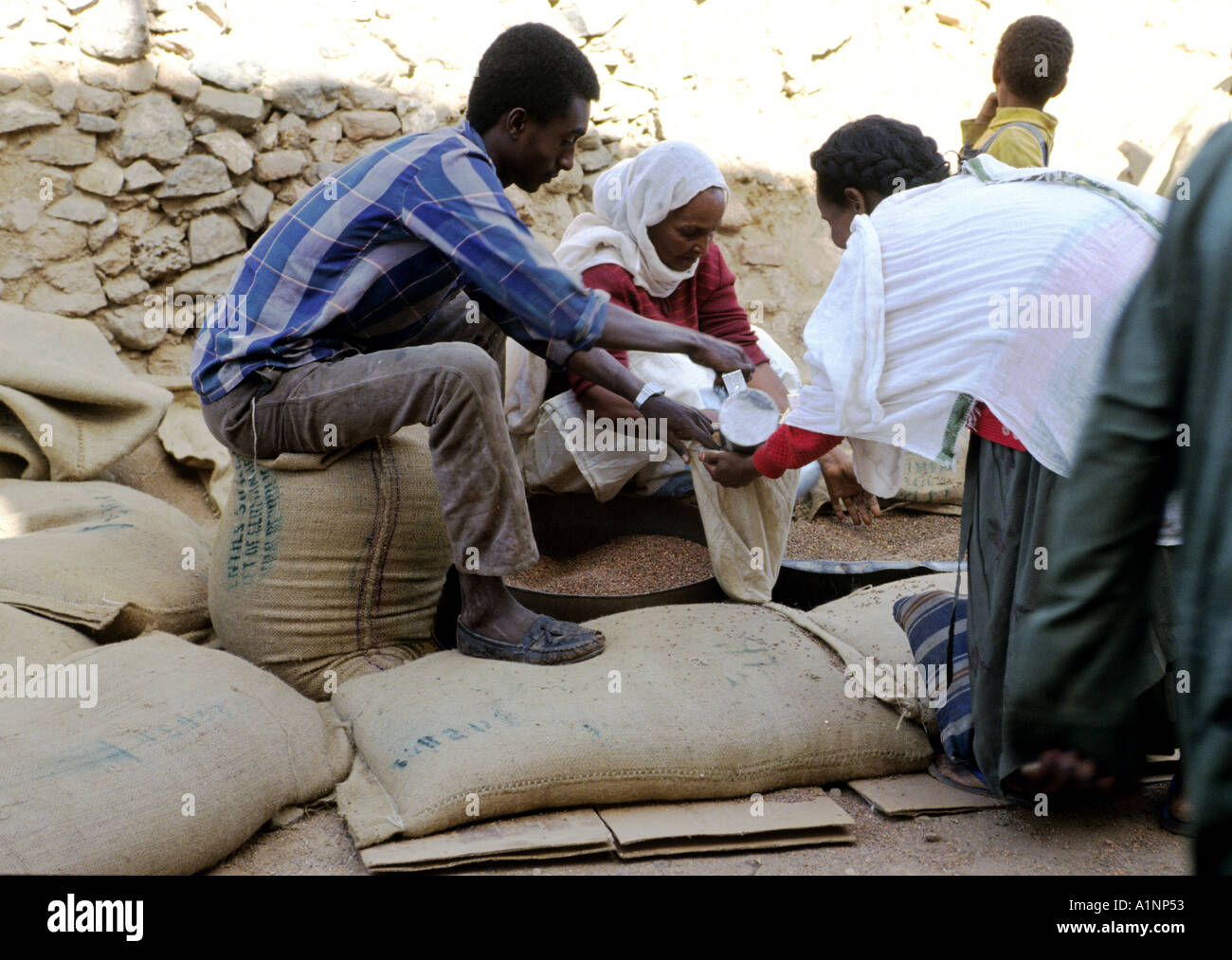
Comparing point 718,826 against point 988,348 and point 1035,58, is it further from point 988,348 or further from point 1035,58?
point 1035,58

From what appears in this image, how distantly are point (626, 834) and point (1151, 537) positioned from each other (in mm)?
1297

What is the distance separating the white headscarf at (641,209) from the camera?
10.1 ft

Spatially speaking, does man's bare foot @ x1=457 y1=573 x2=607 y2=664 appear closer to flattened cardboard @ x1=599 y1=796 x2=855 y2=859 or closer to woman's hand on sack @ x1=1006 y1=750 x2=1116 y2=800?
flattened cardboard @ x1=599 y1=796 x2=855 y2=859

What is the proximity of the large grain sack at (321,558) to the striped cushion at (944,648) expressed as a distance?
1.12 meters

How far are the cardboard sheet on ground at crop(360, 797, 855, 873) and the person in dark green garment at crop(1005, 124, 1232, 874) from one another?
3.50 ft

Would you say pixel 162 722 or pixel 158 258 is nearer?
pixel 162 722

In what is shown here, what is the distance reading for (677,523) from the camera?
321 centimetres

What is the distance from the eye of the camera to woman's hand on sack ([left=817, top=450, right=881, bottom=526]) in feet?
10.7

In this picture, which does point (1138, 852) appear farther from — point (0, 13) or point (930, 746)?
point (0, 13)

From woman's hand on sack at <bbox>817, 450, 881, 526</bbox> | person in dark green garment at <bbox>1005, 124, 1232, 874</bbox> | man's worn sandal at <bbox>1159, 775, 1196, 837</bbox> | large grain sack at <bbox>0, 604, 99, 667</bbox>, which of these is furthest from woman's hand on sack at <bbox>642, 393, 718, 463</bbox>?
person in dark green garment at <bbox>1005, 124, 1232, 874</bbox>

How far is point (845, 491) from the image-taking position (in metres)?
3.34

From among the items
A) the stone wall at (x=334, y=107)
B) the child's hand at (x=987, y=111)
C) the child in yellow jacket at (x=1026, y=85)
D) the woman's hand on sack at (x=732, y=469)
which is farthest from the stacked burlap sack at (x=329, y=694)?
the child's hand at (x=987, y=111)
